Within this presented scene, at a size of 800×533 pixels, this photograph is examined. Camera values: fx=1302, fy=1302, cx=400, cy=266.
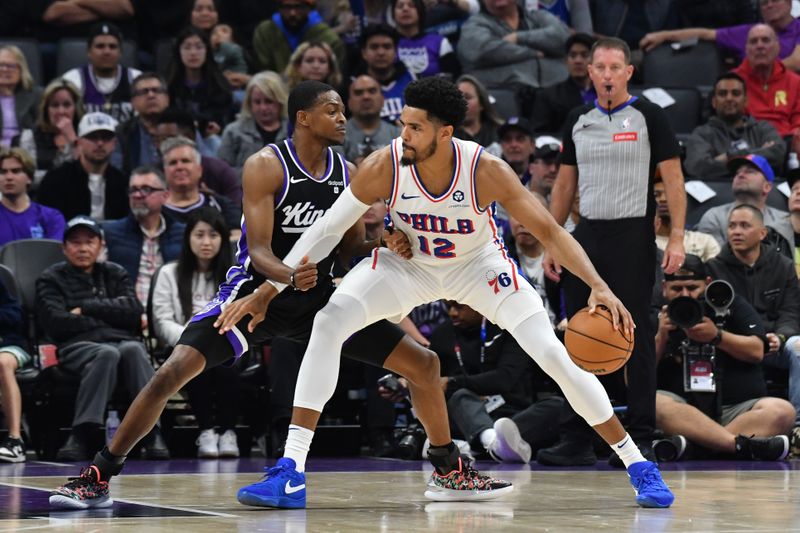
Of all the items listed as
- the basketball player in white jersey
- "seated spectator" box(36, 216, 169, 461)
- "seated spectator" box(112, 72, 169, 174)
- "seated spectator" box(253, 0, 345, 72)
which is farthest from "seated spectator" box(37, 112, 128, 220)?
the basketball player in white jersey

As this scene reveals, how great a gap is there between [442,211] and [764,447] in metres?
3.51

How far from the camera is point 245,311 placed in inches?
194

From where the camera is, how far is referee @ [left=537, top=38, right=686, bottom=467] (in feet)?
22.2

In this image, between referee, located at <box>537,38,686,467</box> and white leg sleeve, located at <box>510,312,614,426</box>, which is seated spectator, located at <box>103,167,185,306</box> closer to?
referee, located at <box>537,38,686,467</box>

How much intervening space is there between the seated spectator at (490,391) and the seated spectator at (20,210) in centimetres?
283

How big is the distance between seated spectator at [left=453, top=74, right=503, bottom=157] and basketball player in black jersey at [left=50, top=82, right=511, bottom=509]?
15.4 ft

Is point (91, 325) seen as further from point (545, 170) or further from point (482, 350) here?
point (545, 170)

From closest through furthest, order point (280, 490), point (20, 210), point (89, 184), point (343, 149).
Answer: point (280, 490)
point (20, 210)
point (89, 184)
point (343, 149)

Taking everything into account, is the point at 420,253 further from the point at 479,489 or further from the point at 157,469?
the point at 157,469

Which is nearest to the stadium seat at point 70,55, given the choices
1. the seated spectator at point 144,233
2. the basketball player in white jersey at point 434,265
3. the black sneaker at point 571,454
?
the seated spectator at point 144,233

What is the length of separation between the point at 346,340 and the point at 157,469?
2.39m

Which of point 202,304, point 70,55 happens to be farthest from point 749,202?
point 70,55

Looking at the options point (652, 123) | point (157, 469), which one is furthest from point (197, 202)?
point (652, 123)

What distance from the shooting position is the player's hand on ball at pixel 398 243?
5.11 m
